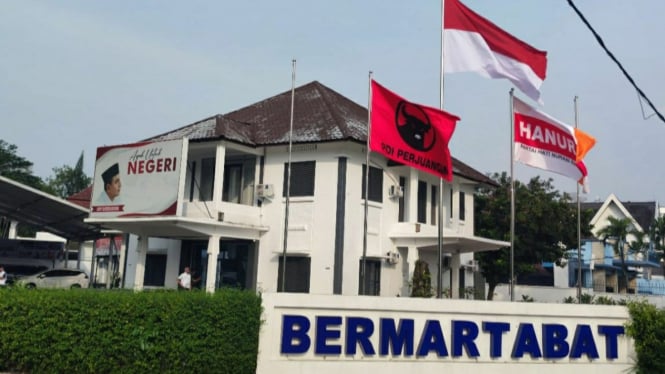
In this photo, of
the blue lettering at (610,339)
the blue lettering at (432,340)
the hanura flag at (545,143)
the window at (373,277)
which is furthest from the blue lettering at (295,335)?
the window at (373,277)

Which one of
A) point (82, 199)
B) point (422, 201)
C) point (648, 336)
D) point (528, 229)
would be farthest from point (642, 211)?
point (648, 336)

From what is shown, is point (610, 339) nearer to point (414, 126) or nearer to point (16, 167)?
point (414, 126)

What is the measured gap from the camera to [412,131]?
14461 mm

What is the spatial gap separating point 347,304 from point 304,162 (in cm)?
1116

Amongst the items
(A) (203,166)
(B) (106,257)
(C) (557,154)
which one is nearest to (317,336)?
(C) (557,154)

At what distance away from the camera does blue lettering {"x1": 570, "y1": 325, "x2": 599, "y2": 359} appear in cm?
1315

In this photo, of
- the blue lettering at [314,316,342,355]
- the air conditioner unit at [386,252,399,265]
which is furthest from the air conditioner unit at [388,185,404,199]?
the blue lettering at [314,316,342,355]

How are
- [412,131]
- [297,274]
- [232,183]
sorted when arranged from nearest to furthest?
[412,131], [297,274], [232,183]

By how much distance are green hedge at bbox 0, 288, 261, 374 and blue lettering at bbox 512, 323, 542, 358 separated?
5.44m

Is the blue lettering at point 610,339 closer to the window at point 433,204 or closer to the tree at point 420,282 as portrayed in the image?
the tree at point 420,282

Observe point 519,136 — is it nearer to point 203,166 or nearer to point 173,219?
point 173,219

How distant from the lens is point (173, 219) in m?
20.2

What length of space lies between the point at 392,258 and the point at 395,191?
245 centimetres

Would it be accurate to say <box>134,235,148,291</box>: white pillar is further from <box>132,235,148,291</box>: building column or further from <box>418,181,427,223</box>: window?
<box>418,181,427,223</box>: window
